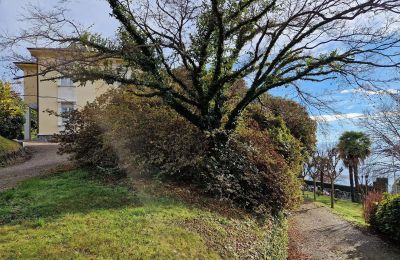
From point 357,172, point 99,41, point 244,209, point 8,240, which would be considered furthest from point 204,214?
point 357,172

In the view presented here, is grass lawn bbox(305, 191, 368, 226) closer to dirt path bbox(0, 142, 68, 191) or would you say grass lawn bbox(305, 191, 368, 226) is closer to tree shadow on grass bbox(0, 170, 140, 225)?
tree shadow on grass bbox(0, 170, 140, 225)

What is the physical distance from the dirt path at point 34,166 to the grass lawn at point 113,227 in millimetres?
2815

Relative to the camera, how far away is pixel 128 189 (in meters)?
8.48

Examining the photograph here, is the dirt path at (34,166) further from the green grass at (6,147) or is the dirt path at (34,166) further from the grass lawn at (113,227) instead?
the grass lawn at (113,227)

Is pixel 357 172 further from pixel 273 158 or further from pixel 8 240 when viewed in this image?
pixel 8 240

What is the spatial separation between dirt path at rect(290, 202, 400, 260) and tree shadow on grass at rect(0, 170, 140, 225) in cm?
587

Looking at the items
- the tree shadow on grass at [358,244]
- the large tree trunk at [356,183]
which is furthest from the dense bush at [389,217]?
the large tree trunk at [356,183]

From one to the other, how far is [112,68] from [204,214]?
4.94m

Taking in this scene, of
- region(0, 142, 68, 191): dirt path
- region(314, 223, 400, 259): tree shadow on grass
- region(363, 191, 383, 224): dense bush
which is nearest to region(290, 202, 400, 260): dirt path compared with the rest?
region(314, 223, 400, 259): tree shadow on grass

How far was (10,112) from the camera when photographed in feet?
73.6

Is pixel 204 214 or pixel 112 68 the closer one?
pixel 204 214

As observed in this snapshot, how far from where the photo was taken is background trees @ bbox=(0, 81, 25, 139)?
21.5 meters

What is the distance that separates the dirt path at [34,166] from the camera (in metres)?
11.3

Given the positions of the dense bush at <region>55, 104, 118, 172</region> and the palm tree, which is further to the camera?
the palm tree
